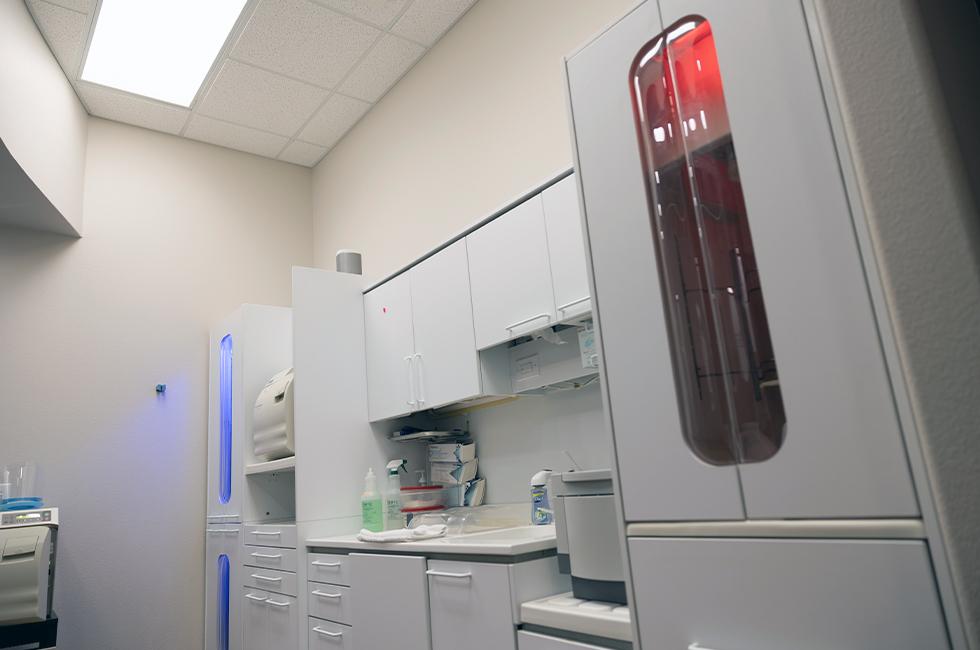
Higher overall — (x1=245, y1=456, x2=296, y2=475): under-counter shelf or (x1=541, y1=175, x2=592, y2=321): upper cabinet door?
(x1=541, y1=175, x2=592, y2=321): upper cabinet door

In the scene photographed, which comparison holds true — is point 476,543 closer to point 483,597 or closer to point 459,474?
point 483,597

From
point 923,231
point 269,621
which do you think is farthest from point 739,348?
point 269,621

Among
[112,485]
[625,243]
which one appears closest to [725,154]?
[625,243]

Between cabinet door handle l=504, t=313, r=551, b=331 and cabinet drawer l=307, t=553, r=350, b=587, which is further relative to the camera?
cabinet drawer l=307, t=553, r=350, b=587

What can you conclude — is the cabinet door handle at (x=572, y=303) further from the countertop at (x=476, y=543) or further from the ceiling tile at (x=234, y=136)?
the ceiling tile at (x=234, y=136)

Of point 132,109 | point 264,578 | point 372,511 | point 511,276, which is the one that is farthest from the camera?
point 132,109

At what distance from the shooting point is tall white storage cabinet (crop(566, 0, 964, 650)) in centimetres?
99

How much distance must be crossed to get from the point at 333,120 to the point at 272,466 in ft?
7.08

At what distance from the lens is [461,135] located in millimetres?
3215

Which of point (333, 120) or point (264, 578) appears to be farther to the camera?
point (333, 120)

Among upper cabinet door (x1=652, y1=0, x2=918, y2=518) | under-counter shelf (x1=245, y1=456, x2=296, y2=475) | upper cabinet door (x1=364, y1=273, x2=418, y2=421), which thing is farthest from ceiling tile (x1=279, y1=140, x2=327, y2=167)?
upper cabinet door (x1=652, y1=0, x2=918, y2=518)

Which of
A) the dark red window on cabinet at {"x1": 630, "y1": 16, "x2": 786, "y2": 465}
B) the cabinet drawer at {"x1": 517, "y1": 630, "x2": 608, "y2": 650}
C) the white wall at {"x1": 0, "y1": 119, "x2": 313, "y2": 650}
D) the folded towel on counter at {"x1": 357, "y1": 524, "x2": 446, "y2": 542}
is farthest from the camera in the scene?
the white wall at {"x1": 0, "y1": 119, "x2": 313, "y2": 650}

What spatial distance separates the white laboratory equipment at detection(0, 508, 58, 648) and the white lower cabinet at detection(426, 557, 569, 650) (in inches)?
61.7

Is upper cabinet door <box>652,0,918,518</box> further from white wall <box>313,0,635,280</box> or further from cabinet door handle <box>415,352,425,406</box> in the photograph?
cabinet door handle <box>415,352,425,406</box>
